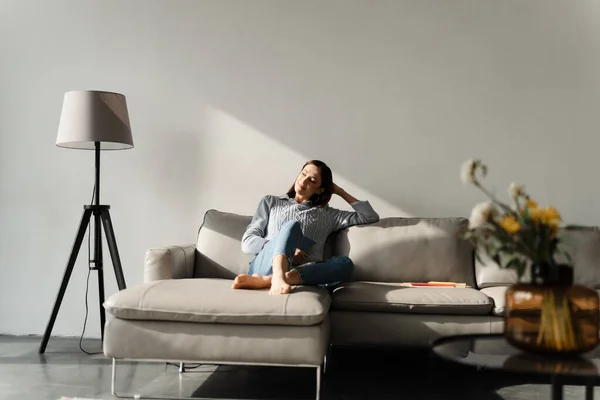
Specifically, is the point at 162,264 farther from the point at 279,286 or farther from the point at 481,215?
the point at 481,215

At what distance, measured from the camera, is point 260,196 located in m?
4.26

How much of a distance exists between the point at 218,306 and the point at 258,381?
649mm


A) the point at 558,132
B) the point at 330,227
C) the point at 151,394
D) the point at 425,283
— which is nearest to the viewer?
the point at 151,394

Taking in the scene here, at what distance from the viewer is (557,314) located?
2062mm

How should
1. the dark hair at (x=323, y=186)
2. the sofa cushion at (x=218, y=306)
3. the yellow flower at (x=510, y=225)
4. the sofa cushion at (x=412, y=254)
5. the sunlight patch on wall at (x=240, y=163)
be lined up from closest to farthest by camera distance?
the yellow flower at (x=510, y=225)
the sofa cushion at (x=218, y=306)
the sofa cushion at (x=412, y=254)
the dark hair at (x=323, y=186)
the sunlight patch on wall at (x=240, y=163)

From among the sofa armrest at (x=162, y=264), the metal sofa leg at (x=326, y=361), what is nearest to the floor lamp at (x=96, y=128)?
the sofa armrest at (x=162, y=264)

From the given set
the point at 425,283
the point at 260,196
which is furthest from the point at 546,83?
the point at 260,196

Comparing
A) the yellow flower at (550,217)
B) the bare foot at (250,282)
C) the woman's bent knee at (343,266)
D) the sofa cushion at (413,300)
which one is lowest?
the sofa cushion at (413,300)

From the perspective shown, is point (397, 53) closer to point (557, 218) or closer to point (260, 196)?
point (260, 196)

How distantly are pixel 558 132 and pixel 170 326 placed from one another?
8.59ft

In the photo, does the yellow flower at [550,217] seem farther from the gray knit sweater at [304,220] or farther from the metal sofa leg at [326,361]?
the gray knit sweater at [304,220]

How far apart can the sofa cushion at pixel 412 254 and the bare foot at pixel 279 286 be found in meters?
0.77

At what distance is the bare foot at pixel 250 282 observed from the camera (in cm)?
302

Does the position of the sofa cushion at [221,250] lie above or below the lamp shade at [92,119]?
below
